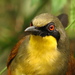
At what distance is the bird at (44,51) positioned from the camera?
97.9 inches

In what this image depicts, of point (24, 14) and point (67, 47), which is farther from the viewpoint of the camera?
point (24, 14)

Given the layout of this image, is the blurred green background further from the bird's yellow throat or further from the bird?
the bird's yellow throat

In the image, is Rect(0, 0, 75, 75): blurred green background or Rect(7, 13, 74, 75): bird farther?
Rect(0, 0, 75, 75): blurred green background

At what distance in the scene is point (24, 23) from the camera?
13.6 ft

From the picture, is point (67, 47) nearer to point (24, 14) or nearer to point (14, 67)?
point (14, 67)

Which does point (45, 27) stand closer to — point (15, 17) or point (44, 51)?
point (44, 51)

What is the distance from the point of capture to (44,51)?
8.59ft

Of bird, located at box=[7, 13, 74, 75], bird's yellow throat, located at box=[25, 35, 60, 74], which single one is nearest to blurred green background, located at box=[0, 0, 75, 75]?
bird, located at box=[7, 13, 74, 75]

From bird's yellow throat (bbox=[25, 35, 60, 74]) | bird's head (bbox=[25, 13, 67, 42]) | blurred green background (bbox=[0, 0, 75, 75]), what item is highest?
bird's head (bbox=[25, 13, 67, 42])

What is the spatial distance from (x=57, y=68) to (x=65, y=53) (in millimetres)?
129

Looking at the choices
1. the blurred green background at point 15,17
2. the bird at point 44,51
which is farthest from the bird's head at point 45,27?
the blurred green background at point 15,17

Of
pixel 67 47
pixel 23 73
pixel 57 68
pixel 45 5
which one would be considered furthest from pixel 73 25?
pixel 45 5

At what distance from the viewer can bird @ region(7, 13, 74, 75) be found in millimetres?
2486

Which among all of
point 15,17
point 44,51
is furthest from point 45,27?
point 15,17
